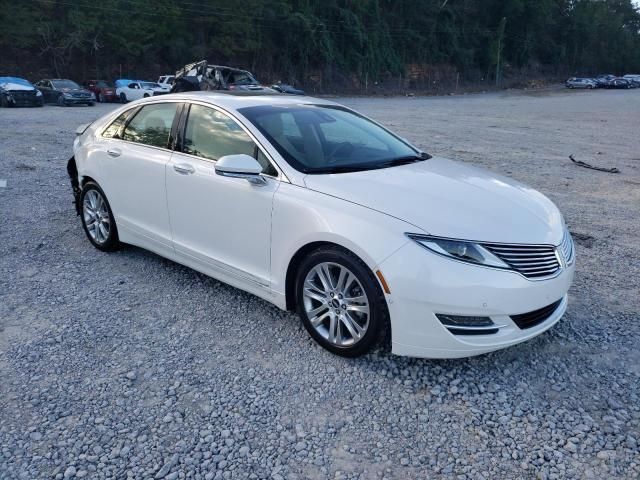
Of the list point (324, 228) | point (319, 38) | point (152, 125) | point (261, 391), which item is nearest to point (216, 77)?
point (152, 125)

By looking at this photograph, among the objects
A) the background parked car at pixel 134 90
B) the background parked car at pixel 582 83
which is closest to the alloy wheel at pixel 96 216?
the background parked car at pixel 134 90

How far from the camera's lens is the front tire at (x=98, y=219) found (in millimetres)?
5102

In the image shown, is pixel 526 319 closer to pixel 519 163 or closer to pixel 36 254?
pixel 36 254

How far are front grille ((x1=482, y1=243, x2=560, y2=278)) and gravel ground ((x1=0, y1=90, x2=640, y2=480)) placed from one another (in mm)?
632

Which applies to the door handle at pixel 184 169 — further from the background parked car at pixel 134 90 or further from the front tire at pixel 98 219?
the background parked car at pixel 134 90

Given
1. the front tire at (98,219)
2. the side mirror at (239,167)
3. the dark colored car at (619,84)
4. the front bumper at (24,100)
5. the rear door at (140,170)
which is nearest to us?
the side mirror at (239,167)

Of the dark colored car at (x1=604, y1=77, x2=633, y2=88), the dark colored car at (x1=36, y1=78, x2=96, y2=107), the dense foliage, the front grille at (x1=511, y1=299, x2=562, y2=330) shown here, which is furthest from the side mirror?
the dark colored car at (x1=604, y1=77, x2=633, y2=88)

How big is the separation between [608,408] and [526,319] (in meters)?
0.63

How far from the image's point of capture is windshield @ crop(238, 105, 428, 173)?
12.5ft

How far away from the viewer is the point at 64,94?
27.2 metres

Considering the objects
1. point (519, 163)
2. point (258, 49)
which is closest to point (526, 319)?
point (519, 163)

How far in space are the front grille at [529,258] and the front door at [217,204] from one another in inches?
58.7

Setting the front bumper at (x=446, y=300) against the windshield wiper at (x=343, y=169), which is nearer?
the front bumper at (x=446, y=300)

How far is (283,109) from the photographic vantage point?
4.26 meters
